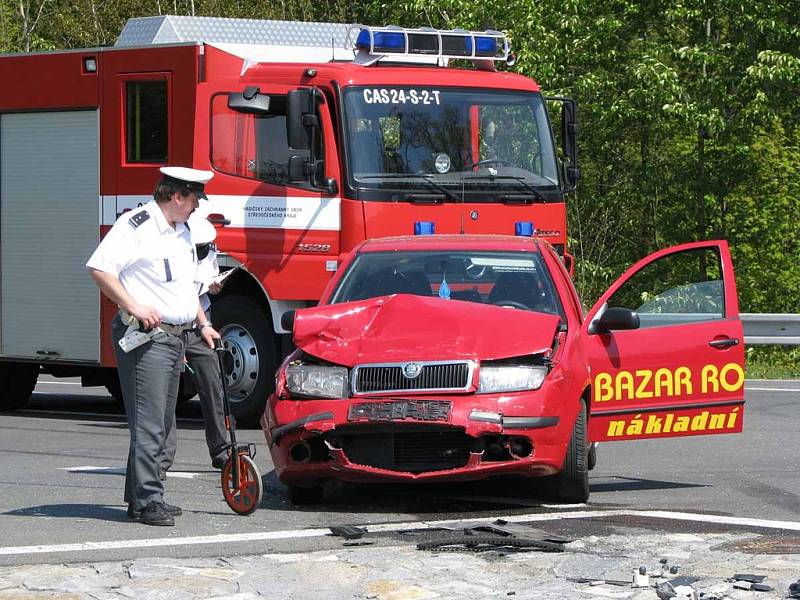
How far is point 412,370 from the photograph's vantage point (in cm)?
837

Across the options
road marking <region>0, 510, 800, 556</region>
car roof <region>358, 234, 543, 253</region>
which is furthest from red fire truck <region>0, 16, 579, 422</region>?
road marking <region>0, 510, 800, 556</region>

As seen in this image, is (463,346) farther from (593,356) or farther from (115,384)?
(115,384)

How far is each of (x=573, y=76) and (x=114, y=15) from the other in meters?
14.4

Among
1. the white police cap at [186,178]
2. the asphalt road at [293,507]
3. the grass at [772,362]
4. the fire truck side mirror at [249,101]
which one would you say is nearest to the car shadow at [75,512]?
the asphalt road at [293,507]

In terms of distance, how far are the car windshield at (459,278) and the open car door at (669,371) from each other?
1.32ft

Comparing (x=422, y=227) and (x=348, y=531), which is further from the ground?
(x=422, y=227)

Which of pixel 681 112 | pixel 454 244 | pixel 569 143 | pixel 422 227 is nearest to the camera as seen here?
pixel 454 244

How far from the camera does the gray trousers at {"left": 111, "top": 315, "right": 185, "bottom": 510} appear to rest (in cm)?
813

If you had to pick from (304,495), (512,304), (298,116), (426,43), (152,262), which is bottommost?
(304,495)

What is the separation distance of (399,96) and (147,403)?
18.2ft

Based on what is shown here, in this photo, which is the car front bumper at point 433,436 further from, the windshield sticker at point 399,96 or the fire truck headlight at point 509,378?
the windshield sticker at point 399,96

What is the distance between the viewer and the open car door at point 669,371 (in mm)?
9352

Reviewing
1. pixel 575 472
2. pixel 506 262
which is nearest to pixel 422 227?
pixel 506 262

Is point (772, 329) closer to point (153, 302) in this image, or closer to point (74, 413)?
point (74, 413)
